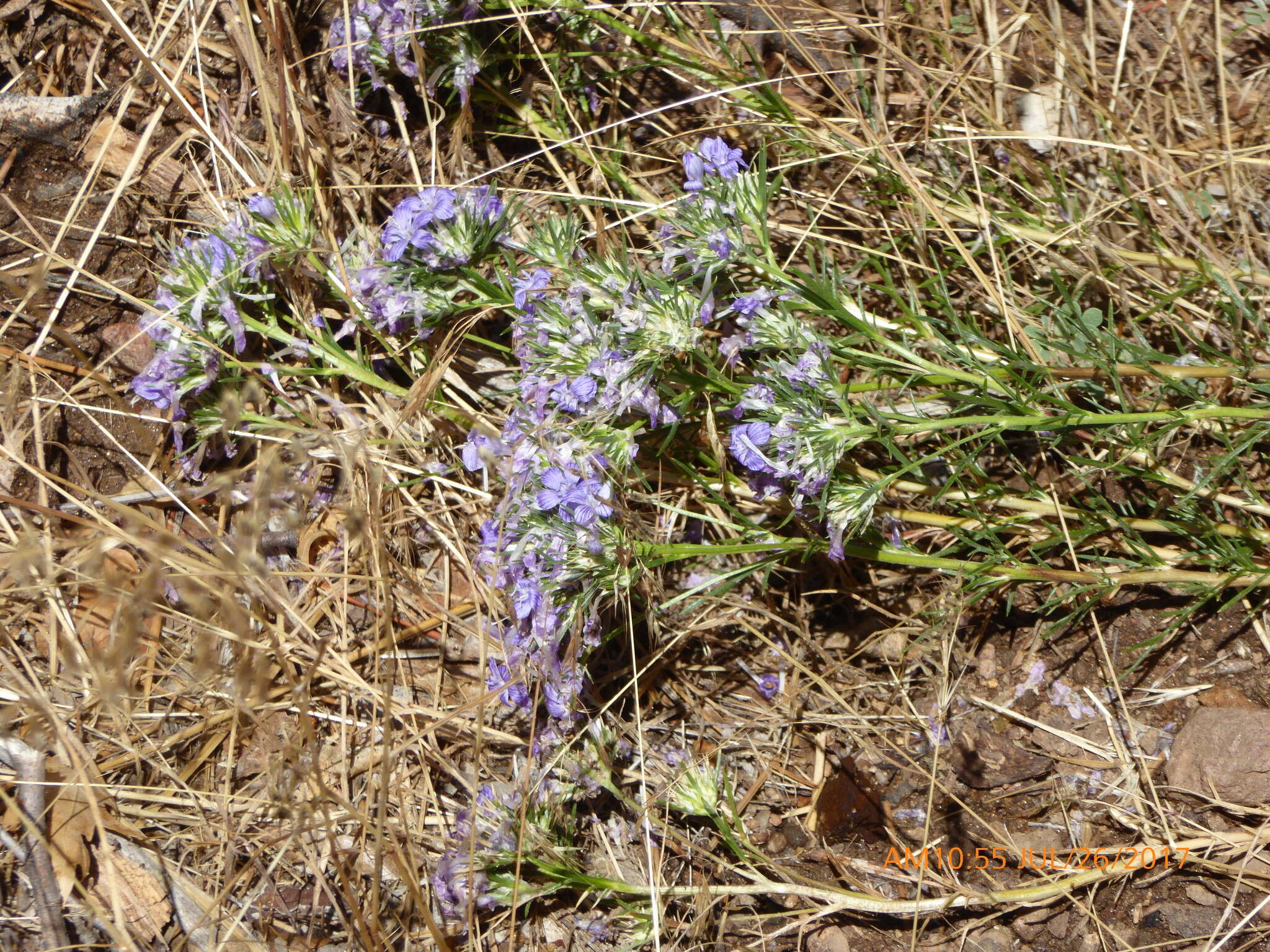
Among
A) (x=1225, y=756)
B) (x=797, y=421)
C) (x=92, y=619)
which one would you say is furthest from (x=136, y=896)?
(x=1225, y=756)

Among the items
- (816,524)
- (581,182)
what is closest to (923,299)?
(816,524)

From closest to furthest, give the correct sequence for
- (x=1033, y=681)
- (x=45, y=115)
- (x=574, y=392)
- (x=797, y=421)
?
(x=797, y=421), (x=574, y=392), (x=1033, y=681), (x=45, y=115)

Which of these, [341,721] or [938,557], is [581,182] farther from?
[341,721]

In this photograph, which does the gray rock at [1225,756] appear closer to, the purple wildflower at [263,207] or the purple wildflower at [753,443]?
the purple wildflower at [753,443]

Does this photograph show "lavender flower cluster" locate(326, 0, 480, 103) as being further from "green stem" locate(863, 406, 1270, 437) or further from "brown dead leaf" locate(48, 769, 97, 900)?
"brown dead leaf" locate(48, 769, 97, 900)

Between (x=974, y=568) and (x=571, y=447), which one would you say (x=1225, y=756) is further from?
(x=571, y=447)
